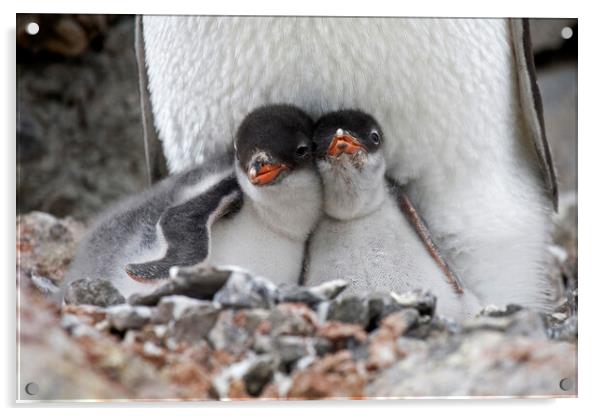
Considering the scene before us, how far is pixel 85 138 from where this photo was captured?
196 cm

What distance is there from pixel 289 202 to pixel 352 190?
3.8 inches

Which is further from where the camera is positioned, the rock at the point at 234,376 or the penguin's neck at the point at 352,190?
the penguin's neck at the point at 352,190

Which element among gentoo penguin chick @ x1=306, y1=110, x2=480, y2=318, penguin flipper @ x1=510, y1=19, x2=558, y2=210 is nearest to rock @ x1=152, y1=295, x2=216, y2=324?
gentoo penguin chick @ x1=306, y1=110, x2=480, y2=318

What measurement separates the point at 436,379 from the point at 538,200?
1.56 ft

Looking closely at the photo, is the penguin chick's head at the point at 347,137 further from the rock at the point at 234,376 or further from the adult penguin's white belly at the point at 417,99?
the rock at the point at 234,376

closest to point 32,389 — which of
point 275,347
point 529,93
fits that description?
point 275,347

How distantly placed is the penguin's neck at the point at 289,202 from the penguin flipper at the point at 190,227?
3 centimetres

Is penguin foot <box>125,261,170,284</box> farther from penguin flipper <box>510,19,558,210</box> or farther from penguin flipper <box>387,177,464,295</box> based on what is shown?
penguin flipper <box>510,19,558,210</box>

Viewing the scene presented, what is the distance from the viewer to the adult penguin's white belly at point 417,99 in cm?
→ 155

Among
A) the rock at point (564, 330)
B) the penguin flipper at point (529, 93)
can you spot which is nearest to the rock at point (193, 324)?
the rock at point (564, 330)

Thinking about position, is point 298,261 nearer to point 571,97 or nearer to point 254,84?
point 254,84
